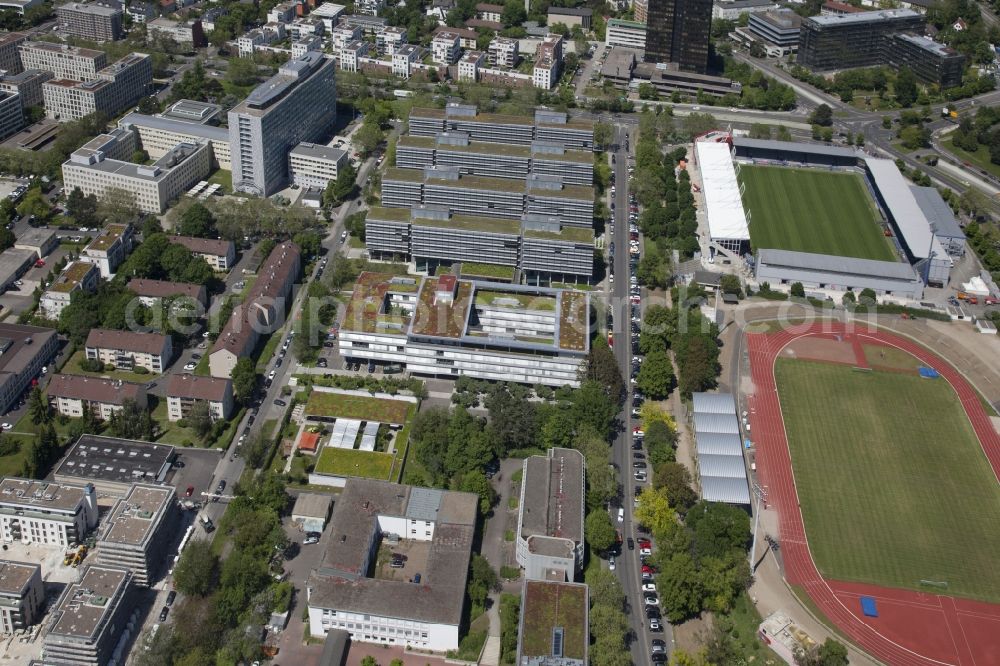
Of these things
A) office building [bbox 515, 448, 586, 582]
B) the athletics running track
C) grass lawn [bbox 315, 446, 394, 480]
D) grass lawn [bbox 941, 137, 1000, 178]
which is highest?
grass lawn [bbox 941, 137, 1000, 178]


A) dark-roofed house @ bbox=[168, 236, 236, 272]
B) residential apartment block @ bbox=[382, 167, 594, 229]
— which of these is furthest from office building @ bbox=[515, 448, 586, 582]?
dark-roofed house @ bbox=[168, 236, 236, 272]

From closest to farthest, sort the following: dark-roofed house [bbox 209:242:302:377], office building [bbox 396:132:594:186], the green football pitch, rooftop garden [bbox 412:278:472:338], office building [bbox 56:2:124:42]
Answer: dark-roofed house [bbox 209:242:302:377], rooftop garden [bbox 412:278:472:338], the green football pitch, office building [bbox 396:132:594:186], office building [bbox 56:2:124:42]

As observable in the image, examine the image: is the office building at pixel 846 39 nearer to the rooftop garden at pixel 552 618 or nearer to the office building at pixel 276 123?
the office building at pixel 276 123

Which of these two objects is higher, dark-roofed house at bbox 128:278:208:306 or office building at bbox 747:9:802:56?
office building at bbox 747:9:802:56

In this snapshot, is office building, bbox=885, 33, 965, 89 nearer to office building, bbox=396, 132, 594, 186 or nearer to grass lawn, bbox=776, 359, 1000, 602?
office building, bbox=396, 132, 594, 186

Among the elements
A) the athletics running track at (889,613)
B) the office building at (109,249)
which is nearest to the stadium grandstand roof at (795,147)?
the athletics running track at (889,613)

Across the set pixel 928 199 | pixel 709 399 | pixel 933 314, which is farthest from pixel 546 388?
pixel 928 199
